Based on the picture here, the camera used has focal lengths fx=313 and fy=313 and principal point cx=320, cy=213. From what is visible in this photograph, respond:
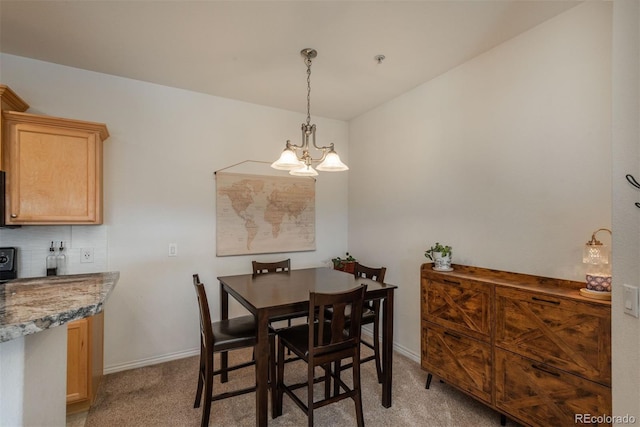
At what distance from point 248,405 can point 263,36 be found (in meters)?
2.74

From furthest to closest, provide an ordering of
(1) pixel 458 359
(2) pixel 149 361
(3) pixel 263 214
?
(3) pixel 263 214
(2) pixel 149 361
(1) pixel 458 359

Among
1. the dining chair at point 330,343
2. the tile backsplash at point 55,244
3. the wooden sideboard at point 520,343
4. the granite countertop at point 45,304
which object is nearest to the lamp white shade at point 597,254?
the wooden sideboard at point 520,343

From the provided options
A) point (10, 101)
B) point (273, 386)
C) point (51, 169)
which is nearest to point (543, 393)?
point (273, 386)

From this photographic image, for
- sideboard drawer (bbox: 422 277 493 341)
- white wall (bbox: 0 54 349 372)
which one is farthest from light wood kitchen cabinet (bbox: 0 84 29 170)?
sideboard drawer (bbox: 422 277 493 341)

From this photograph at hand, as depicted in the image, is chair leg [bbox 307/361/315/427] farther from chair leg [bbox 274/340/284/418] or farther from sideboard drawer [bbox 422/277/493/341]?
sideboard drawer [bbox 422/277/493/341]

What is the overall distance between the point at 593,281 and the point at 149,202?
347 cm

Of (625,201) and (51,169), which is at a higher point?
(51,169)

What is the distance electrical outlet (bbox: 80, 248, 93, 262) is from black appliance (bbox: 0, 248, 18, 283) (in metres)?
0.42

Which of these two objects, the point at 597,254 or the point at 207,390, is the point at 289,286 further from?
the point at 597,254

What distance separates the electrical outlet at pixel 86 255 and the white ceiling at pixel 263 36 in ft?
5.26

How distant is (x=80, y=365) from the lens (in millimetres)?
2197

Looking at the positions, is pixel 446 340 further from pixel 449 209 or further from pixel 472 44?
pixel 472 44

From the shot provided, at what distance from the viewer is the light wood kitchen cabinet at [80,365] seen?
2.17m

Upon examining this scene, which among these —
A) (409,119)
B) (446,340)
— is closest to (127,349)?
(446,340)
